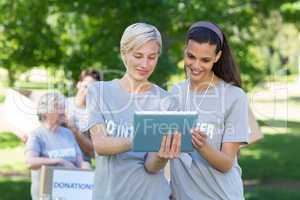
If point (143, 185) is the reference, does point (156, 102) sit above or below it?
above

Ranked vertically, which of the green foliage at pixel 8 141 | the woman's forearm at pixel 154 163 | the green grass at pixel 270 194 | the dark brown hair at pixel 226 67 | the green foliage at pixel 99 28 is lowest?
the green grass at pixel 270 194

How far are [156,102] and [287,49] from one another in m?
44.0

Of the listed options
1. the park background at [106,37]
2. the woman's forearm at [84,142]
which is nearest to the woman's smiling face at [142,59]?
the woman's forearm at [84,142]

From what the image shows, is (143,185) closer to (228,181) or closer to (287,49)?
(228,181)

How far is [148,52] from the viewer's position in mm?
3471

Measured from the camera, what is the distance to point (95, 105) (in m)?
3.52

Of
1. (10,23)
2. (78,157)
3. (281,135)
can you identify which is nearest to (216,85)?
(78,157)

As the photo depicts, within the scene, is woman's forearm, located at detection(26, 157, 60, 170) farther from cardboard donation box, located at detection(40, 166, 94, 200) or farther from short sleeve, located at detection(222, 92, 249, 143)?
short sleeve, located at detection(222, 92, 249, 143)

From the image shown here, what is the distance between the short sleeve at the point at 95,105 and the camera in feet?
11.5

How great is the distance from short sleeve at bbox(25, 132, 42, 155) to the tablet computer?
9.58 feet

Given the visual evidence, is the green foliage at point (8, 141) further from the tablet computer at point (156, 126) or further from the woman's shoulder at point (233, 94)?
the tablet computer at point (156, 126)

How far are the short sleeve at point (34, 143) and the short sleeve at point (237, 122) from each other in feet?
8.99

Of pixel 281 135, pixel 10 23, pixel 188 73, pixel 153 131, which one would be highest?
pixel 10 23

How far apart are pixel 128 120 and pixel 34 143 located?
2737 millimetres
